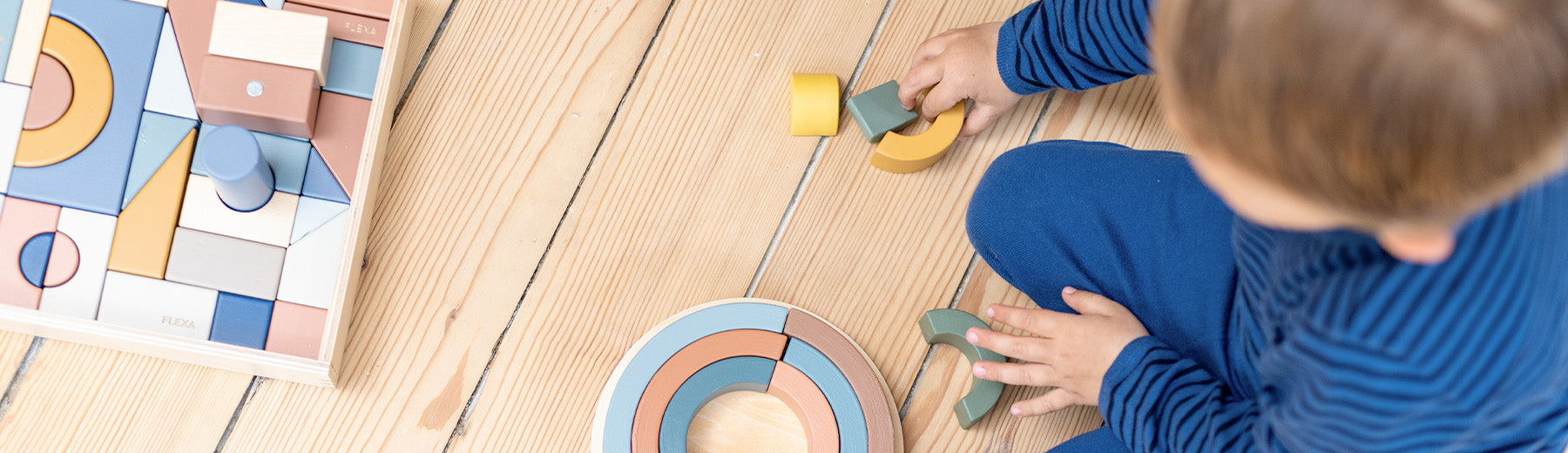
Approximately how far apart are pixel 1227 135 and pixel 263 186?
75 cm

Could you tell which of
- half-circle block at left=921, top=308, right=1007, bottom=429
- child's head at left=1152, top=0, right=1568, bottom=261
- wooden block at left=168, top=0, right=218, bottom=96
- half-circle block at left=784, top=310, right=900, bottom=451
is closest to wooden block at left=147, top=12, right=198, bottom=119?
wooden block at left=168, top=0, right=218, bottom=96

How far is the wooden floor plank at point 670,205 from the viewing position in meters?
0.90

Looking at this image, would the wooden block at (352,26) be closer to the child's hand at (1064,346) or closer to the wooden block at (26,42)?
the wooden block at (26,42)

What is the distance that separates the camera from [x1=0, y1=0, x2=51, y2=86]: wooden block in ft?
2.81

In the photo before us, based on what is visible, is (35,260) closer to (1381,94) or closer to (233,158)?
(233,158)

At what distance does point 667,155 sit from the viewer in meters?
0.94

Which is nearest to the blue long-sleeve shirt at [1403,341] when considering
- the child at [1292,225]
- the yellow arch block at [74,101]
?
the child at [1292,225]

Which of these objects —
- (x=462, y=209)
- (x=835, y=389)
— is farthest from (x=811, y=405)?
(x=462, y=209)

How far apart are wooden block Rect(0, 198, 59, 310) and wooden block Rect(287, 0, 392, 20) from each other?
28 cm

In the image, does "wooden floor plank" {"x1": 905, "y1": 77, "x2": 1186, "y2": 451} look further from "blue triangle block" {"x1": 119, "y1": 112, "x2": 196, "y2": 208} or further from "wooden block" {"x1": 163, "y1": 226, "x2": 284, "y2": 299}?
"blue triangle block" {"x1": 119, "y1": 112, "x2": 196, "y2": 208}

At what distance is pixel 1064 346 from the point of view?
2.62 ft

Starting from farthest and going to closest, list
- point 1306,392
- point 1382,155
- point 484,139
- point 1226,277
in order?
point 484,139 → point 1226,277 → point 1306,392 → point 1382,155

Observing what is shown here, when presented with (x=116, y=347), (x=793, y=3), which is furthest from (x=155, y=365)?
(x=793, y=3)

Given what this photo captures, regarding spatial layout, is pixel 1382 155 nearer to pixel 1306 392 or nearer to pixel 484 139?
pixel 1306 392
